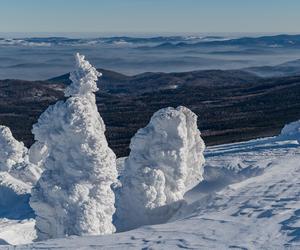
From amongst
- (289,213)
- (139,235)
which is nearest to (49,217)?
(139,235)

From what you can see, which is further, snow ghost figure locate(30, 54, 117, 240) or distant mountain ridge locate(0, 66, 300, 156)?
distant mountain ridge locate(0, 66, 300, 156)

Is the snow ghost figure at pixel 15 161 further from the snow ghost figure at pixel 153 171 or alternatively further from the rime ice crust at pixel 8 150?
the snow ghost figure at pixel 153 171

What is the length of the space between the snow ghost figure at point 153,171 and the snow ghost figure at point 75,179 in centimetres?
91

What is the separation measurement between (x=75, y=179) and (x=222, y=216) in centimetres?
510

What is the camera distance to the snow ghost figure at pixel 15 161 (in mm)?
32594

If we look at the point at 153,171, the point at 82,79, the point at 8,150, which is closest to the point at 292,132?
the point at 82,79

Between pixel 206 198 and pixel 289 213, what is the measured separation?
13.0 feet

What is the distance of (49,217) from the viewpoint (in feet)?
70.9

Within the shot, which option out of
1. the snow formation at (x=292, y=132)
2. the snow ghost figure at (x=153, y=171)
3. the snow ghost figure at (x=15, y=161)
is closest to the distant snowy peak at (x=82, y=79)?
the snow ghost figure at (x=15, y=161)

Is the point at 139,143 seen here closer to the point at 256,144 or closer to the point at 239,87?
the point at 256,144

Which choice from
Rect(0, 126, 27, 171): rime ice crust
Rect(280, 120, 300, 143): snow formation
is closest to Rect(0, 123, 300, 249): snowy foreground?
Rect(0, 126, 27, 171): rime ice crust

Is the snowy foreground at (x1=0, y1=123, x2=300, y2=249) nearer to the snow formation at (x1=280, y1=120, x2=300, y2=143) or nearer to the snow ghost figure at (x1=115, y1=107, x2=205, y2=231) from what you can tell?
the snow ghost figure at (x1=115, y1=107, x2=205, y2=231)

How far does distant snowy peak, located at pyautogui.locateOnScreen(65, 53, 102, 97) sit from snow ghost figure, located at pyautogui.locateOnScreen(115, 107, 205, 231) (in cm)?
724

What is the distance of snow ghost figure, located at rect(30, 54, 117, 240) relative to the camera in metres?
21.1
